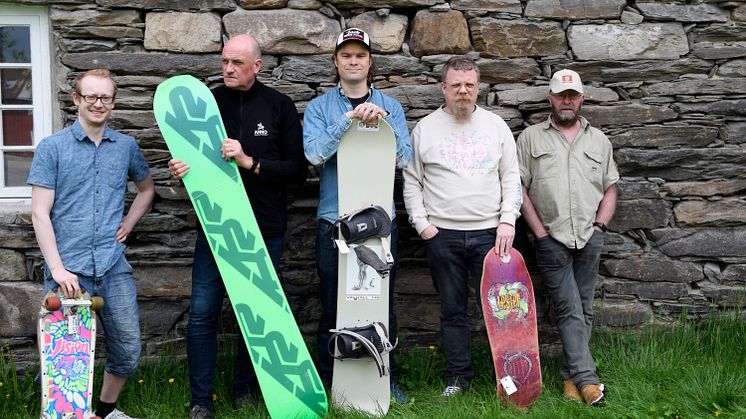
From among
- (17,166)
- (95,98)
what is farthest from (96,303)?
(17,166)

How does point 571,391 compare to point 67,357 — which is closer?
point 67,357

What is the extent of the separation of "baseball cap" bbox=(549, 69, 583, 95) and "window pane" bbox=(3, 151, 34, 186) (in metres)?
2.50

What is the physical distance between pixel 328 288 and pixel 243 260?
0.40 meters

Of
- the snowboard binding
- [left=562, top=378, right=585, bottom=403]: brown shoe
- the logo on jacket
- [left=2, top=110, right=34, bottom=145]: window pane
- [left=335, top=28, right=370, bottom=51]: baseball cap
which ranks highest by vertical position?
[left=335, top=28, right=370, bottom=51]: baseball cap

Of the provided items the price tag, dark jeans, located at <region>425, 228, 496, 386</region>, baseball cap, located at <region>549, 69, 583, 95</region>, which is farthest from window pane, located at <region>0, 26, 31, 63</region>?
the price tag

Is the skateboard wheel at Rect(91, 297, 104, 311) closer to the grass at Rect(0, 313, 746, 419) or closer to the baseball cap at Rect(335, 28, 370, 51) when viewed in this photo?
the grass at Rect(0, 313, 746, 419)

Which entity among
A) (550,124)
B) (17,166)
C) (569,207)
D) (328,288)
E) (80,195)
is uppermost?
(550,124)

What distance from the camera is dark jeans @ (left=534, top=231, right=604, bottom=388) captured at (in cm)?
350

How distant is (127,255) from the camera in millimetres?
3719

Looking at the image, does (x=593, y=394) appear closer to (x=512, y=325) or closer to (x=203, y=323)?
(x=512, y=325)

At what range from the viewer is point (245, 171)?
10.7ft

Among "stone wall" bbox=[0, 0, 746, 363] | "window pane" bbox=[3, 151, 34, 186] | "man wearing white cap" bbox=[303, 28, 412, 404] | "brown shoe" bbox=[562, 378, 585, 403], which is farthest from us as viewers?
"window pane" bbox=[3, 151, 34, 186]

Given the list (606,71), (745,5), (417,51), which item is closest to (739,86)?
(745,5)

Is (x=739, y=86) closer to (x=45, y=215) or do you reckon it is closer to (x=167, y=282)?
(x=167, y=282)
